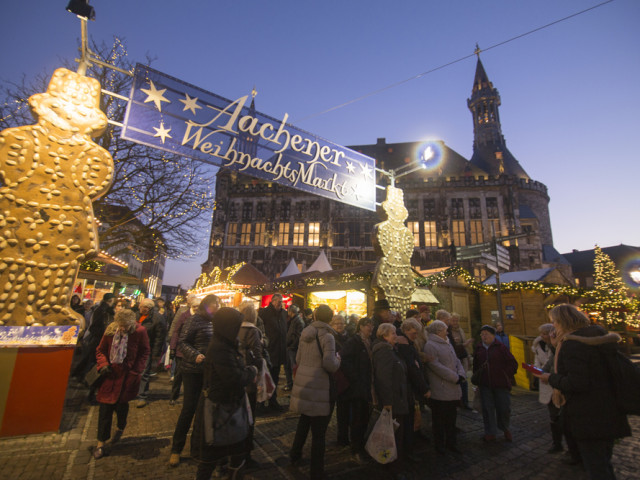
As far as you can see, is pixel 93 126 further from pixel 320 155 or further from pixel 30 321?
pixel 320 155

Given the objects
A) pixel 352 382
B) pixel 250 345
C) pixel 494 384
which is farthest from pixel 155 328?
pixel 494 384

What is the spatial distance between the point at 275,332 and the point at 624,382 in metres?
5.06

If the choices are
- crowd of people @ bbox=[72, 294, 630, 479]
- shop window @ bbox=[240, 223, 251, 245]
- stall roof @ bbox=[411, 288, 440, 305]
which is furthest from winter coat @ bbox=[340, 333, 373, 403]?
shop window @ bbox=[240, 223, 251, 245]

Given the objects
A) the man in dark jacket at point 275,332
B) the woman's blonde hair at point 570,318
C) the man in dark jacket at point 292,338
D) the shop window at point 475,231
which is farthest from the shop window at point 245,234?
the woman's blonde hair at point 570,318

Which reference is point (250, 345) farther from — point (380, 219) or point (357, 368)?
point (380, 219)

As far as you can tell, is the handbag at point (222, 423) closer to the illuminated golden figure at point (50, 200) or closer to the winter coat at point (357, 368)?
the winter coat at point (357, 368)

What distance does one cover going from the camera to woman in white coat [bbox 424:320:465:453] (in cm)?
398

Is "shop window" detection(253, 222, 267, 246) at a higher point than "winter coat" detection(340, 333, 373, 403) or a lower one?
higher

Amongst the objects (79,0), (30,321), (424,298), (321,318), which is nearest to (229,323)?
(321,318)

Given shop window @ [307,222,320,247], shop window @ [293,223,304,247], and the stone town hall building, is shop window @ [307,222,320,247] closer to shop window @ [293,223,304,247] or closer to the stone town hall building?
the stone town hall building

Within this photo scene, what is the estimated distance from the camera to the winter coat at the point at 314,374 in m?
3.14

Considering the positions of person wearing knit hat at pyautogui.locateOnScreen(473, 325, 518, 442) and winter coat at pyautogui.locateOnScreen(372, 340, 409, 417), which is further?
person wearing knit hat at pyautogui.locateOnScreen(473, 325, 518, 442)

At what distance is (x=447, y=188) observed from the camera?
3197 cm

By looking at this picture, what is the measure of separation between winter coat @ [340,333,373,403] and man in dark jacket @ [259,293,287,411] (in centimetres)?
241
